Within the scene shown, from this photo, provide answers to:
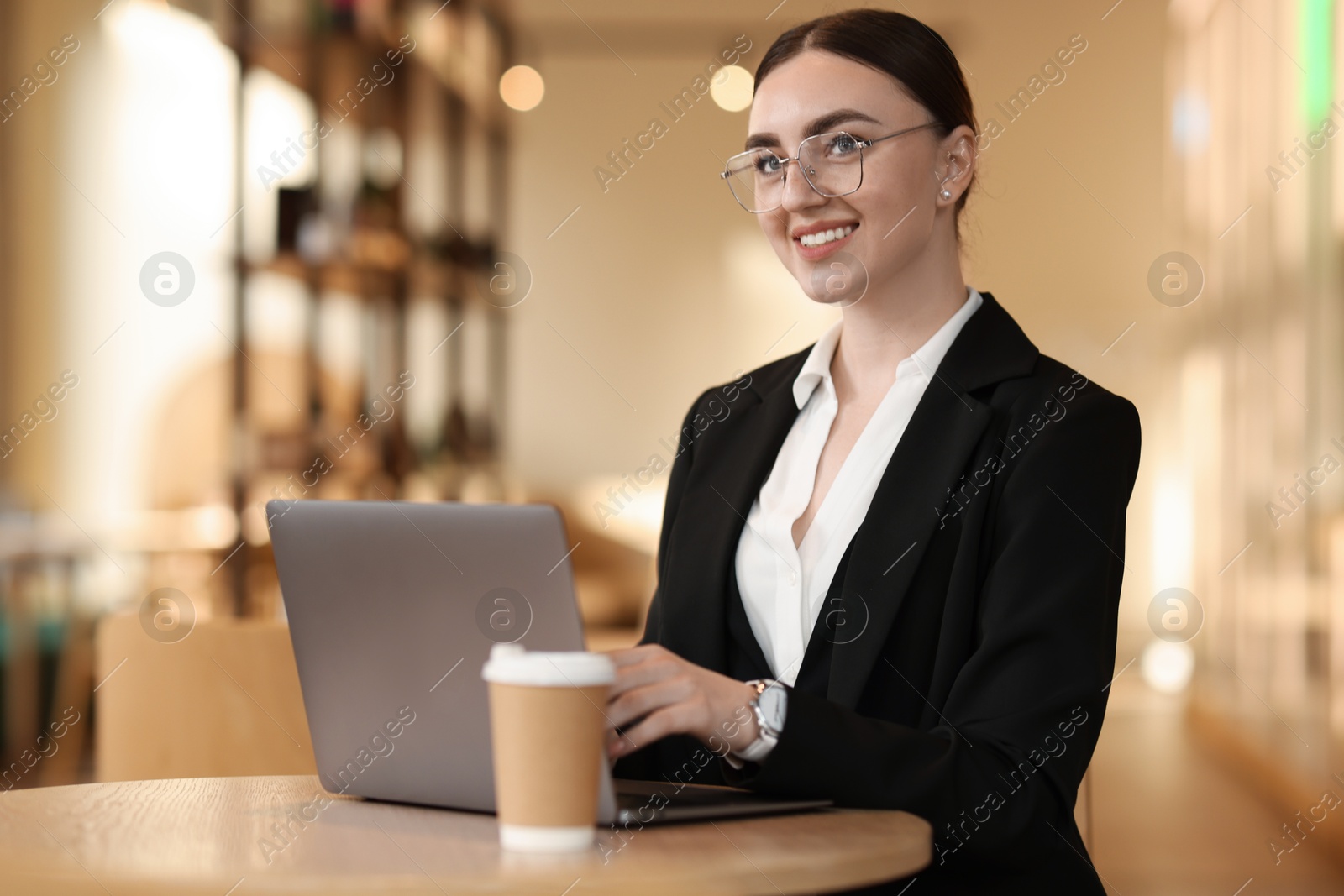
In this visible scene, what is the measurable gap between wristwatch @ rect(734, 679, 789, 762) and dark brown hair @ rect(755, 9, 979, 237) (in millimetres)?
674

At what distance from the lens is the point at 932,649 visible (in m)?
1.24

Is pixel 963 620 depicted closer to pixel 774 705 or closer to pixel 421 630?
pixel 774 705

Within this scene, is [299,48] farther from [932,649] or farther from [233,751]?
[932,649]

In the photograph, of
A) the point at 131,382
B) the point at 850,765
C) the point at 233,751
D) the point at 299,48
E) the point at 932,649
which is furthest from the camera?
the point at 131,382

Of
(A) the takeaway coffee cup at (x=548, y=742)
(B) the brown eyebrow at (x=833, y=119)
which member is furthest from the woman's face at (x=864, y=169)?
(A) the takeaway coffee cup at (x=548, y=742)

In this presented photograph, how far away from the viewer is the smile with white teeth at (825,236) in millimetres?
1366

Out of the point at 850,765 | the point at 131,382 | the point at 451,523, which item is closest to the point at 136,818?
the point at 451,523

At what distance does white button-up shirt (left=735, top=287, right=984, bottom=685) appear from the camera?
1.33 meters

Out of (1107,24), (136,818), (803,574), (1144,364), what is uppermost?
(1107,24)

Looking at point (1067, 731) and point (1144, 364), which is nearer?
point (1067, 731)

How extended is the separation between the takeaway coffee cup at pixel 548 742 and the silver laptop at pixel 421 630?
50 mm

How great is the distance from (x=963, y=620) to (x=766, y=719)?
0.29 meters

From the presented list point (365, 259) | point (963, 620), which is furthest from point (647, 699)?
point (365, 259)

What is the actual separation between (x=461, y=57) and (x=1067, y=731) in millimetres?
3783
